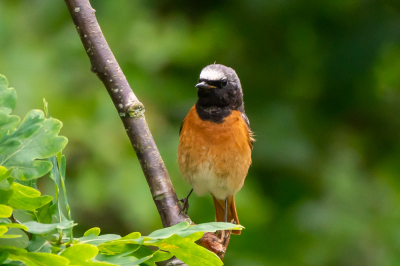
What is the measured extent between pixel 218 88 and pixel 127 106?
1410 mm

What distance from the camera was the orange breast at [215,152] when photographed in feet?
11.2

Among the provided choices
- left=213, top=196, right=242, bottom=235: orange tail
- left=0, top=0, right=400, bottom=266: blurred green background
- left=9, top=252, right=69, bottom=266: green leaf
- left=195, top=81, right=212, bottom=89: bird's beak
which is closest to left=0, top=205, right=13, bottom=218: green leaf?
left=9, top=252, right=69, bottom=266: green leaf

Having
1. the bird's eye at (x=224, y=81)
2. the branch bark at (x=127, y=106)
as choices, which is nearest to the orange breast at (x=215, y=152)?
the bird's eye at (x=224, y=81)

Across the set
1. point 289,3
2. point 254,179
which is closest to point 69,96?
point 254,179

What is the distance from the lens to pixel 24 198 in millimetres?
1139

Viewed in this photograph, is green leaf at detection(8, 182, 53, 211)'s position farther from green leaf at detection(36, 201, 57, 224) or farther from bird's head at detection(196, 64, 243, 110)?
bird's head at detection(196, 64, 243, 110)

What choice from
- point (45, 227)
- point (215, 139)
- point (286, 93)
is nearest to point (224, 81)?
point (215, 139)

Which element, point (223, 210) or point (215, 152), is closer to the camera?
point (215, 152)

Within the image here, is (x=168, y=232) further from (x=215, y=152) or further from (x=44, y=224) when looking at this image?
(x=215, y=152)

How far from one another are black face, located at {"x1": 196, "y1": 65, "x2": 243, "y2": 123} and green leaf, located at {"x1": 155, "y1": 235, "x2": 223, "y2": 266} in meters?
2.19

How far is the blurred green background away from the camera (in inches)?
206

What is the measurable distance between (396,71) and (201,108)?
12.4 ft

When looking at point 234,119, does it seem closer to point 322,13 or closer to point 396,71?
point 322,13

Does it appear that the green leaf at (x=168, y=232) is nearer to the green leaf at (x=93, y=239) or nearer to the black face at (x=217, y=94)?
the green leaf at (x=93, y=239)
